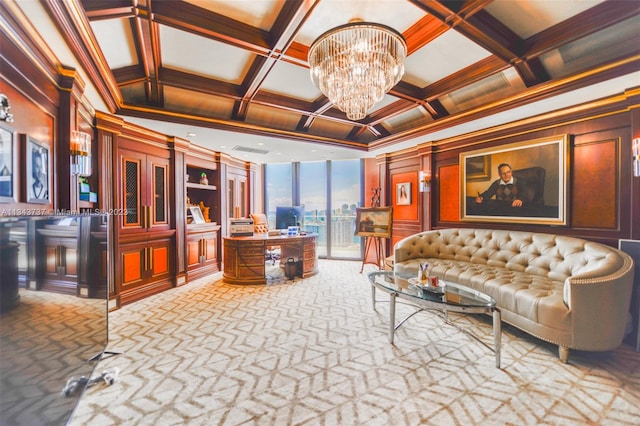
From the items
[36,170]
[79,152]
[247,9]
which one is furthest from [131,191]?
[247,9]

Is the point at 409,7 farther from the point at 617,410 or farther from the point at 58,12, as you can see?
the point at 617,410

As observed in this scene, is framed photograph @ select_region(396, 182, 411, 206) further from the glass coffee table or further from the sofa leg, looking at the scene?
the sofa leg

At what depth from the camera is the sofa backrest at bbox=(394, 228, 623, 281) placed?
2.74 metres

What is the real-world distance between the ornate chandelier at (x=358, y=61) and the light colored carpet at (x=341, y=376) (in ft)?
8.02

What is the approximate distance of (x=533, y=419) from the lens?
169 centimetres

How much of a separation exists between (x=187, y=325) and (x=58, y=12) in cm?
300

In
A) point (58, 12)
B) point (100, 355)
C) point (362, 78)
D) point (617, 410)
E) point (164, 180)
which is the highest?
point (58, 12)

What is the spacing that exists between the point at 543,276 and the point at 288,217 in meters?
4.70

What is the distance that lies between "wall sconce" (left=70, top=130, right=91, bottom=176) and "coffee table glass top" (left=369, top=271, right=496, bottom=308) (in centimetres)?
329

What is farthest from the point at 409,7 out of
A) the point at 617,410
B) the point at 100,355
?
the point at 100,355

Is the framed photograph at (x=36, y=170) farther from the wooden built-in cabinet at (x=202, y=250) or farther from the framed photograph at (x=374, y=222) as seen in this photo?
the framed photograph at (x=374, y=222)

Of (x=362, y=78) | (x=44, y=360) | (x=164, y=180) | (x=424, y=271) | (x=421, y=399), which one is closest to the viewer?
(x=44, y=360)

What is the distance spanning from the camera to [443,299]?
100 inches

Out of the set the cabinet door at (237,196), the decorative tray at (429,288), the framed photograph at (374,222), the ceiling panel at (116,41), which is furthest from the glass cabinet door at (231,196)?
the decorative tray at (429,288)
